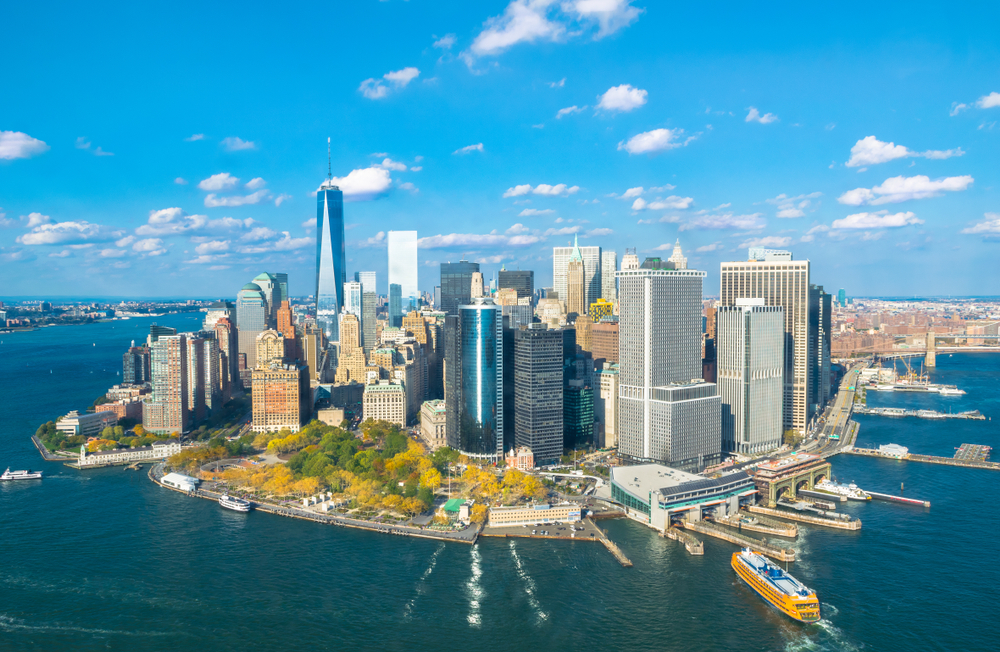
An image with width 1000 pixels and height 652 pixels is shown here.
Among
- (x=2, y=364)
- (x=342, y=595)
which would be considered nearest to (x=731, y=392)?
(x=342, y=595)

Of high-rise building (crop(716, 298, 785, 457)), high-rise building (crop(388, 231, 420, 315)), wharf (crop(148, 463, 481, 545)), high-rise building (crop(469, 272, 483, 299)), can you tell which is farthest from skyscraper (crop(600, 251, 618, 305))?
wharf (crop(148, 463, 481, 545))

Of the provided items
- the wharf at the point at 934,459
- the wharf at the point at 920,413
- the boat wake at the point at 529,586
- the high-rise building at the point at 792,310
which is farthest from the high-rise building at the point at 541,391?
the wharf at the point at 920,413

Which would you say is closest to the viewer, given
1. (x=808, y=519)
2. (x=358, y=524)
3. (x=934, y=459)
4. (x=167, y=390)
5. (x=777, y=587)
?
(x=777, y=587)

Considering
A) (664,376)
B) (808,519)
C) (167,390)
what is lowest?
(808,519)

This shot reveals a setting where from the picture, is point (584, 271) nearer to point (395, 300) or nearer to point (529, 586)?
point (395, 300)

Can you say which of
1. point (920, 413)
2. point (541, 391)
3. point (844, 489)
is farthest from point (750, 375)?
point (920, 413)

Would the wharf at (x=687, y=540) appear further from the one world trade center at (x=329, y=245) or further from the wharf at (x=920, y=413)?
the one world trade center at (x=329, y=245)

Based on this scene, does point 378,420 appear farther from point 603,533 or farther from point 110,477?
point 603,533
